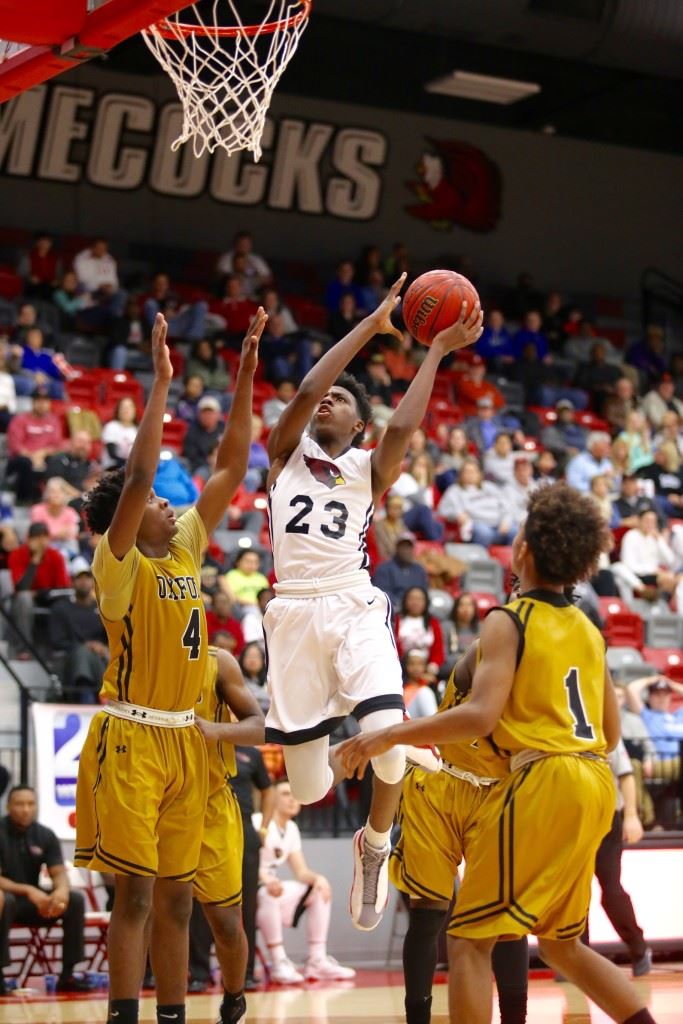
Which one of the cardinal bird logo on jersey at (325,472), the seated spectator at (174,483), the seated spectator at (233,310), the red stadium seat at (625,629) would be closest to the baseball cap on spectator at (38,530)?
the seated spectator at (174,483)

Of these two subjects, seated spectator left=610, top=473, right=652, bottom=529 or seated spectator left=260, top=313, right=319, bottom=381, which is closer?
seated spectator left=610, top=473, right=652, bottom=529

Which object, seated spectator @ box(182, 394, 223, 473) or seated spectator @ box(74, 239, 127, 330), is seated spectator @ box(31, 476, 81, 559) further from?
seated spectator @ box(74, 239, 127, 330)

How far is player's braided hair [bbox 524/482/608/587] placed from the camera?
561cm

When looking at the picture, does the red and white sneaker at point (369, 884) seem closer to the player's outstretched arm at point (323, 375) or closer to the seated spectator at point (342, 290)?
the player's outstretched arm at point (323, 375)

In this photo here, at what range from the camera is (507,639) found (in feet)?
17.9

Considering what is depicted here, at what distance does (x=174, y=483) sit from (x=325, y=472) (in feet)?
24.4

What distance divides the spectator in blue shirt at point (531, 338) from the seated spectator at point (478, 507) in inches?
211

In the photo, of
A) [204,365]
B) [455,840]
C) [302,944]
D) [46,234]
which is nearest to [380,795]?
[455,840]

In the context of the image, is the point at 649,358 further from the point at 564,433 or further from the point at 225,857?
the point at 225,857

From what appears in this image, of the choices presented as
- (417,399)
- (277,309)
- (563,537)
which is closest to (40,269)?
(277,309)

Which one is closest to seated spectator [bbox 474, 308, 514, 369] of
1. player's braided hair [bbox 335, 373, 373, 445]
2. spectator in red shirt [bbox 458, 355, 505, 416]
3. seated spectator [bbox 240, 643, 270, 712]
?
spectator in red shirt [bbox 458, 355, 505, 416]

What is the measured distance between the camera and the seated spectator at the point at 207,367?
60.5 ft

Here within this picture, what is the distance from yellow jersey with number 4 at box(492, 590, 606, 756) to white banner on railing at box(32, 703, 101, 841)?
21.4ft

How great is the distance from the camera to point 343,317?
69.0 feet
